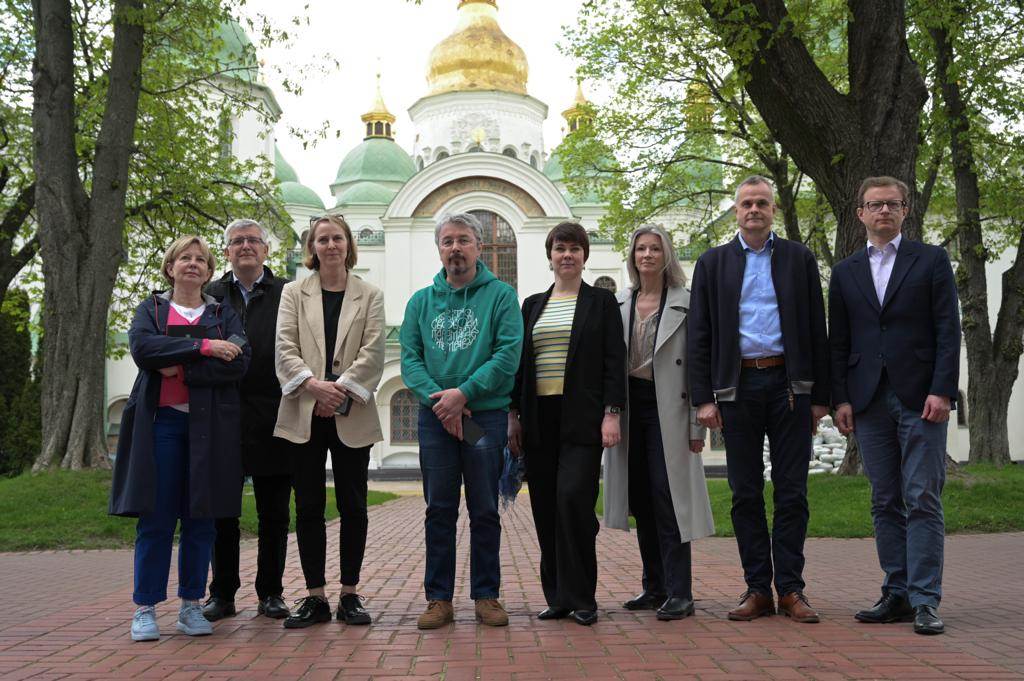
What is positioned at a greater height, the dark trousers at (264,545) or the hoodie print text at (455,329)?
the hoodie print text at (455,329)

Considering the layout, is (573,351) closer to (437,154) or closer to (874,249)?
(874,249)

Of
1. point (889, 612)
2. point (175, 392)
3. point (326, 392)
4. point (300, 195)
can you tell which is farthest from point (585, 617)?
point (300, 195)

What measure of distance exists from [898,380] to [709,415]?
997 mm

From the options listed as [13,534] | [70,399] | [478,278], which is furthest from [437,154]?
[478,278]

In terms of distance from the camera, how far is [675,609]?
4.88 m

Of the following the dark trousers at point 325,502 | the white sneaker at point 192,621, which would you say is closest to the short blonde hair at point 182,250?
the dark trousers at point 325,502

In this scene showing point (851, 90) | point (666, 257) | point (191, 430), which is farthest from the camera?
point (851, 90)

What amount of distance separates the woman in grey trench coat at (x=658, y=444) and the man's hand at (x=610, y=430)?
24cm

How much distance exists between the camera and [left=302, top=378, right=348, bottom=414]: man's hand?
4891mm

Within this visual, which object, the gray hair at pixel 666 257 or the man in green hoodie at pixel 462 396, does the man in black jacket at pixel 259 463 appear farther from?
the gray hair at pixel 666 257

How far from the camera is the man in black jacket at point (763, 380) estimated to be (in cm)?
493

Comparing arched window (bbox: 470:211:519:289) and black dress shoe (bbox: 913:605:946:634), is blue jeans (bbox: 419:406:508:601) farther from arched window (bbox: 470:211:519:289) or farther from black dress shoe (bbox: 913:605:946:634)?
arched window (bbox: 470:211:519:289)

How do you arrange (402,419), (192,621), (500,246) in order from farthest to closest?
(500,246) → (402,419) → (192,621)

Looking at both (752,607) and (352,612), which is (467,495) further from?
(752,607)
